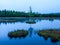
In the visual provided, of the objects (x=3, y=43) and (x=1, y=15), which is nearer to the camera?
(x=3, y=43)

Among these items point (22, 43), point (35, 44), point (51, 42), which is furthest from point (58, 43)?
point (22, 43)

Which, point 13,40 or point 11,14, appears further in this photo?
point 11,14

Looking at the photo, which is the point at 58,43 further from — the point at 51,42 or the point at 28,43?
the point at 28,43

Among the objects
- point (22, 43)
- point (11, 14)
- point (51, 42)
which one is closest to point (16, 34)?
point (22, 43)

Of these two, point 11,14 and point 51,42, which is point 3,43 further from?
point 11,14

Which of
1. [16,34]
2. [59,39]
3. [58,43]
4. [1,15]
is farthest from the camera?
[1,15]

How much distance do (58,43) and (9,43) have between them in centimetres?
652

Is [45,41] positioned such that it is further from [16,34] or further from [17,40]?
[16,34]

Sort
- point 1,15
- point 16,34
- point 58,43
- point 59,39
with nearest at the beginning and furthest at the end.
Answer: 1. point 58,43
2. point 59,39
3. point 16,34
4. point 1,15

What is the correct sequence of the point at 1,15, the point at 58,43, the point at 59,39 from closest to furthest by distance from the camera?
the point at 58,43, the point at 59,39, the point at 1,15

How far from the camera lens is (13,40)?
2239 centimetres

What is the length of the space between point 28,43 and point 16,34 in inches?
212

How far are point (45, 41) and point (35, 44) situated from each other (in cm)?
220

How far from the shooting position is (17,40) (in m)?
22.4
